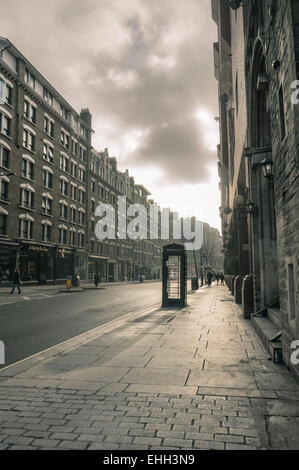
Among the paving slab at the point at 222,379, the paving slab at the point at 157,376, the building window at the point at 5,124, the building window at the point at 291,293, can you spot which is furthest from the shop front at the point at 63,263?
the building window at the point at 291,293

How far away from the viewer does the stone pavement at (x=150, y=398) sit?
321cm

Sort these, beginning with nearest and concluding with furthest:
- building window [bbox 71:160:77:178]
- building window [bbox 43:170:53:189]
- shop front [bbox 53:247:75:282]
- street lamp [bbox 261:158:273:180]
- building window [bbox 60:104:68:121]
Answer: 1. street lamp [bbox 261:158:273:180]
2. building window [bbox 43:170:53:189]
3. shop front [bbox 53:247:75:282]
4. building window [bbox 60:104:68:121]
5. building window [bbox 71:160:77:178]

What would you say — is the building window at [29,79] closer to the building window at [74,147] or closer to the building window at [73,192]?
the building window at [74,147]

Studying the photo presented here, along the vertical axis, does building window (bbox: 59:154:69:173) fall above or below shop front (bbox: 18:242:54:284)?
above

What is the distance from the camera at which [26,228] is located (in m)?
32.8

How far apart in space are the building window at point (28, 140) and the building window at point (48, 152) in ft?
7.10

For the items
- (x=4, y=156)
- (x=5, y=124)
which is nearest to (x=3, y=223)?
(x=4, y=156)

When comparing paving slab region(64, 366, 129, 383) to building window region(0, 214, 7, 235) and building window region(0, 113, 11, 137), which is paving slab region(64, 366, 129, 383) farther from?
building window region(0, 113, 11, 137)

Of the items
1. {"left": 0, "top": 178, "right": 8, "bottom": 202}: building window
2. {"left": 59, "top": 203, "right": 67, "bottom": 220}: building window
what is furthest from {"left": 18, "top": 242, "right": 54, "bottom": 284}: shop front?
{"left": 59, "top": 203, "right": 67, "bottom": 220}: building window

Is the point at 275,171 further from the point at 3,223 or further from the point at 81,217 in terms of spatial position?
the point at 81,217

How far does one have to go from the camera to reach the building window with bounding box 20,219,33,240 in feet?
105

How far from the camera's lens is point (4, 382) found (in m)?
4.98

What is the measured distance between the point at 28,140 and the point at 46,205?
677 cm

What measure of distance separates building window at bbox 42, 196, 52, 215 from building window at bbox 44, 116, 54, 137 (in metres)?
7.15
